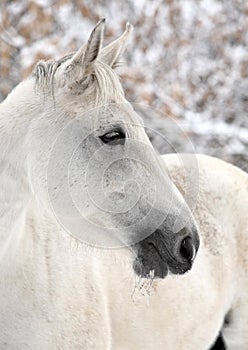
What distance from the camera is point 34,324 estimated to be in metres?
2.33

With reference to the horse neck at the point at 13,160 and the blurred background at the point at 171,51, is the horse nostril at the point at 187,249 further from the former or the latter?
the blurred background at the point at 171,51

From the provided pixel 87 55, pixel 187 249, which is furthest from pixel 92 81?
pixel 187 249

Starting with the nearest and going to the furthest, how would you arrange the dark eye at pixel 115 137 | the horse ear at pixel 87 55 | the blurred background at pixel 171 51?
the horse ear at pixel 87 55, the dark eye at pixel 115 137, the blurred background at pixel 171 51

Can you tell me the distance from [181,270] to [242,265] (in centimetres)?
134

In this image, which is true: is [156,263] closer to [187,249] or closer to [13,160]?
[187,249]

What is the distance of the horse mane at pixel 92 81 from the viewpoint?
211 centimetres

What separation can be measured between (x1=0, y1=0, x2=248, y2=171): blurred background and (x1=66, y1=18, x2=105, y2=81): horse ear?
12.0ft

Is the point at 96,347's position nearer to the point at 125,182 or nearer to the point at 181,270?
the point at 181,270

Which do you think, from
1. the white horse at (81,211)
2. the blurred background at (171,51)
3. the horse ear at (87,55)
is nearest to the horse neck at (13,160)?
the white horse at (81,211)

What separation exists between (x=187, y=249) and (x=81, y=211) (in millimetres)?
414

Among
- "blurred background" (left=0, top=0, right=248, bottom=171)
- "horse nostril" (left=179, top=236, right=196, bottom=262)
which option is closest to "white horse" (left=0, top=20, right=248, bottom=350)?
"horse nostril" (left=179, top=236, right=196, bottom=262)

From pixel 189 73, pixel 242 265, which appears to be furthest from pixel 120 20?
pixel 242 265

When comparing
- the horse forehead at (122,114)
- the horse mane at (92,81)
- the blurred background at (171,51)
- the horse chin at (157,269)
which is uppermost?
the blurred background at (171,51)

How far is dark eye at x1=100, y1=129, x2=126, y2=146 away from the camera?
208cm
